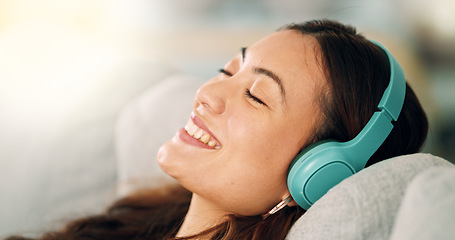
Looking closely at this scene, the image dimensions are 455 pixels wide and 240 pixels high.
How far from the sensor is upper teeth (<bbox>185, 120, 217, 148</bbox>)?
1041mm

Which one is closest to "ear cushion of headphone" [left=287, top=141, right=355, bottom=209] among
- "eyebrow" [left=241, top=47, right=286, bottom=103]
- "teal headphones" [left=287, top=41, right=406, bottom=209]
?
"teal headphones" [left=287, top=41, right=406, bottom=209]

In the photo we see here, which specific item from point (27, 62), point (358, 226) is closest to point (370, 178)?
point (358, 226)

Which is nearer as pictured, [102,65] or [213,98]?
[213,98]

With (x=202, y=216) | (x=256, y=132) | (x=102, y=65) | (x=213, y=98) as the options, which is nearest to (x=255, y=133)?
(x=256, y=132)

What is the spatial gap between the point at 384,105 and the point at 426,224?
0.40 meters

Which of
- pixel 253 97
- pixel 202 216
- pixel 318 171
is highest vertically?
pixel 253 97

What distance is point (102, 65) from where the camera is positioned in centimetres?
199

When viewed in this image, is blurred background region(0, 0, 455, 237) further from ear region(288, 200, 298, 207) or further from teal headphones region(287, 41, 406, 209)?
ear region(288, 200, 298, 207)

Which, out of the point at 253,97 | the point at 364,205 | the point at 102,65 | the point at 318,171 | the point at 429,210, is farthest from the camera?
the point at 102,65

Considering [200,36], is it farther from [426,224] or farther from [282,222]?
[426,224]

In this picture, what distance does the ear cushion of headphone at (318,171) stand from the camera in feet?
3.03

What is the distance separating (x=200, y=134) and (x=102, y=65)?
1083 mm

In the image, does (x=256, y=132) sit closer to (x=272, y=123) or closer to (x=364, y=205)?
(x=272, y=123)

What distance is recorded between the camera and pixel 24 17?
10.4 feet
